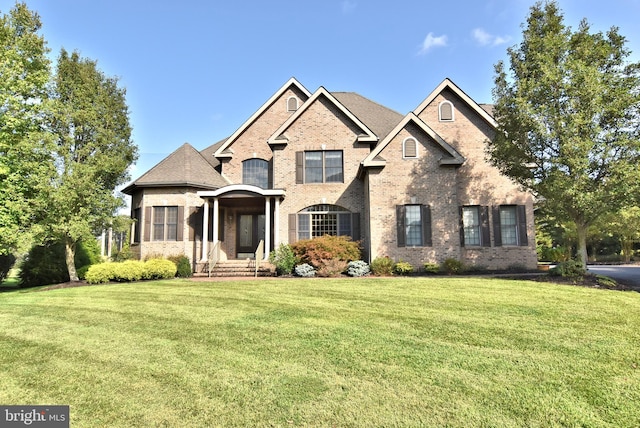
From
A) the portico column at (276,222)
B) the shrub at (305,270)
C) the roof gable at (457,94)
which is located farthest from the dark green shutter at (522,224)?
the portico column at (276,222)

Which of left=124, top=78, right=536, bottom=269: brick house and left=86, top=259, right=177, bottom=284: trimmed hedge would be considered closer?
left=86, top=259, right=177, bottom=284: trimmed hedge

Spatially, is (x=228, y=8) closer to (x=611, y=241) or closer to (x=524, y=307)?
(x=524, y=307)

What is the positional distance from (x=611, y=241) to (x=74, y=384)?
1778 inches

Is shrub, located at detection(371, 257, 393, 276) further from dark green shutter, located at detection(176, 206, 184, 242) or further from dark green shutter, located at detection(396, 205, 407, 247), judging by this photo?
dark green shutter, located at detection(176, 206, 184, 242)

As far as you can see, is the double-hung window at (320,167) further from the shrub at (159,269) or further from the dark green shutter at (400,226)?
the shrub at (159,269)

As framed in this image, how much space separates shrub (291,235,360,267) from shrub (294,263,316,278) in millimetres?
246

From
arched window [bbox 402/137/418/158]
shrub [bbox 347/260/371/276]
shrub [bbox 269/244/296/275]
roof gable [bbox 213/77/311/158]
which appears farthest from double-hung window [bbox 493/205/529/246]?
roof gable [bbox 213/77/311/158]

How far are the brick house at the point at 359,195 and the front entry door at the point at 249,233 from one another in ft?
0.18

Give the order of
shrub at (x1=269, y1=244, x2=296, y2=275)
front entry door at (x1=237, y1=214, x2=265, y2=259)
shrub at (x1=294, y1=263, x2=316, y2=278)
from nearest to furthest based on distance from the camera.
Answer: shrub at (x1=294, y1=263, x2=316, y2=278), shrub at (x1=269, y1=244, x2=296, y2=275), front entry door at (x1=237, y1=214, x2=265, y2=259)

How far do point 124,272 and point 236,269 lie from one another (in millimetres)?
4562

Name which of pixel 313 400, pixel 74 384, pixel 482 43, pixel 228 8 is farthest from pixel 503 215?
pixel 74 384

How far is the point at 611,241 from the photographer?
1385 inches

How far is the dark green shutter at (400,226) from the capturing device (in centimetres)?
1575

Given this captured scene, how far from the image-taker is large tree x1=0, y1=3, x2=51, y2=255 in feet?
43.4
